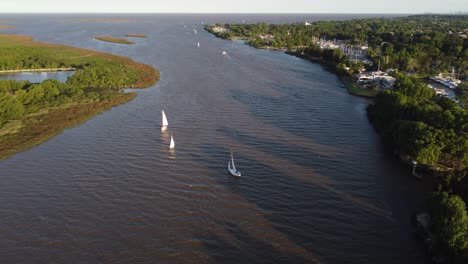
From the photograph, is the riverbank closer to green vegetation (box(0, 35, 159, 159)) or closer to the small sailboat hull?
green vegetation (box(0, 35, 159, 159))

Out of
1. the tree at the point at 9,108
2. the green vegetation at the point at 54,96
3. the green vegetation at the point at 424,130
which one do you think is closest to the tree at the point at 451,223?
the green vegetation at the point at 424,130

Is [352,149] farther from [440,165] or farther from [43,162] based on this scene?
[43,162]

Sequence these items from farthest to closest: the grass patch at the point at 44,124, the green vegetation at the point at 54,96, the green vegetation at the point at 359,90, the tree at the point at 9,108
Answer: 1. the green vegetation at the point at 359,90
2. the tree at the point at 9,108
3. the green vegetation at the point at 54,96
4. the grass patch at the point at 44,124

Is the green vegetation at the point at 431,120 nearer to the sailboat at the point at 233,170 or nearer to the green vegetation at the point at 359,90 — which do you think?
the green vegetation at the point at 359,90

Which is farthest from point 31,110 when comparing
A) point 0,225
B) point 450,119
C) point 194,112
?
point 450,119

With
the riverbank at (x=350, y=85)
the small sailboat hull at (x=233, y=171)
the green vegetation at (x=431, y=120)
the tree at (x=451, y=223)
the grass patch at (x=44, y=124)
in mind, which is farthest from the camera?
the riverbank at (x=350, y=85)

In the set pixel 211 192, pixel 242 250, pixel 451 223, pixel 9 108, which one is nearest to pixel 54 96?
pixel 9 108
